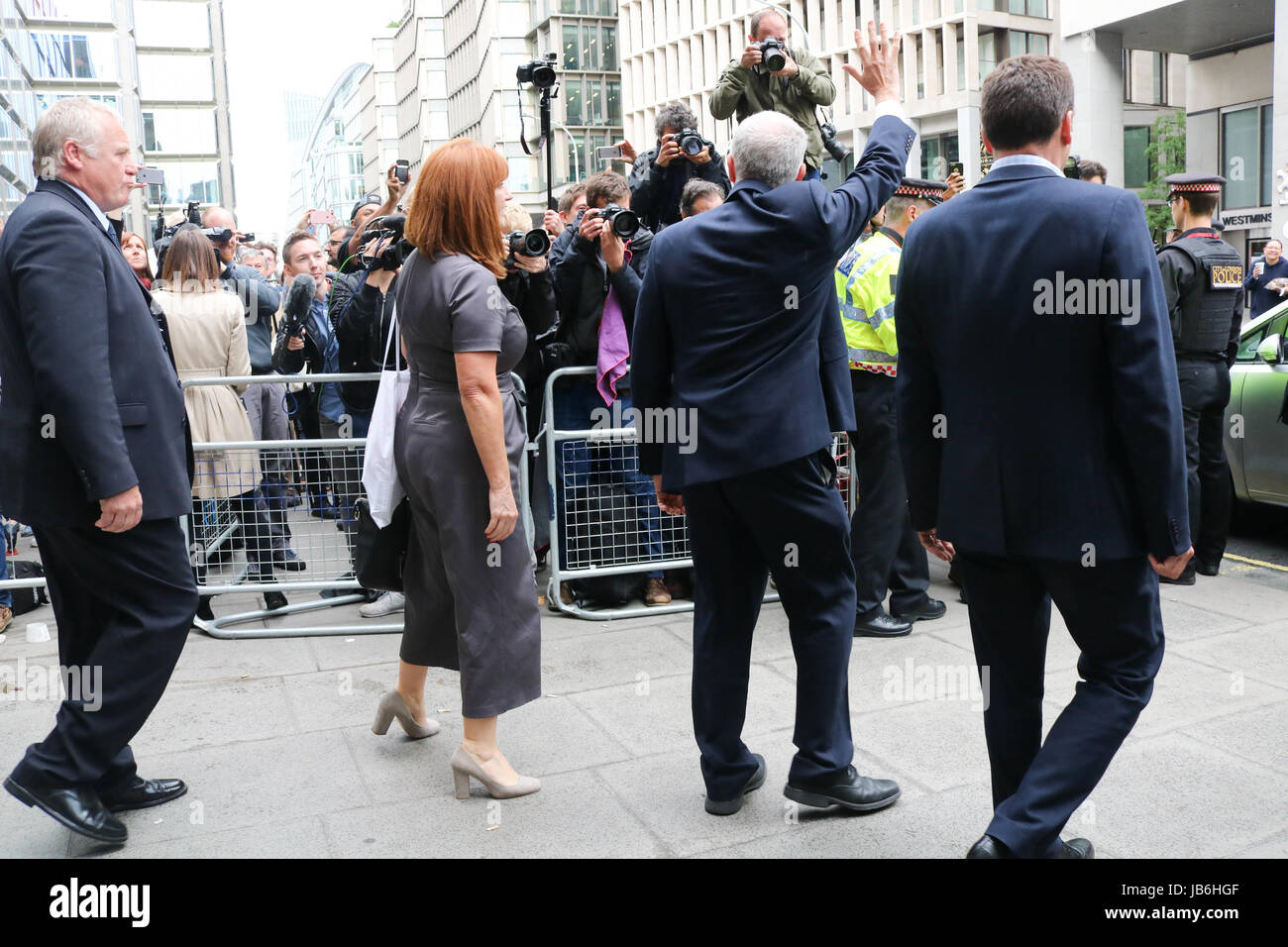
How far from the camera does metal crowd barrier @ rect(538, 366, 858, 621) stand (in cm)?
638

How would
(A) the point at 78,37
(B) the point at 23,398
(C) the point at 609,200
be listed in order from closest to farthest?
1. (B) the point at 23,398
2. (C) the point at 609,200
3. (A) the point at 78,37

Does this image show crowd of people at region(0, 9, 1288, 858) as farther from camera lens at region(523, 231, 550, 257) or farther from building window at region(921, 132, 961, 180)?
building window at region(921, 132, 961, 180)

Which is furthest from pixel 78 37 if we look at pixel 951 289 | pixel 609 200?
pixel 951 289

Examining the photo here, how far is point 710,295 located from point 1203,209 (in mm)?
4708

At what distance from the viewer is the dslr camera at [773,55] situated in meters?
6.32

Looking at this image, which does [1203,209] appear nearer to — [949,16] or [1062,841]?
[1062,841]

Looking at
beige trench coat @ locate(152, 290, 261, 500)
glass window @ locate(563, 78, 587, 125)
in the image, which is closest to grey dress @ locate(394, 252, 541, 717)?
beige trench coat @ locate(152, 290, 261, 500)

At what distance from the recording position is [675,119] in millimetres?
6535

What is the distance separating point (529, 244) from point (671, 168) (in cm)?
213

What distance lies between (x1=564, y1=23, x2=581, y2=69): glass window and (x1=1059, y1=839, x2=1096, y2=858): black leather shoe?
282 ft

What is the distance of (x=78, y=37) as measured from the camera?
4959cm

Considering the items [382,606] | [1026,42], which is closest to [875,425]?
[382,606]

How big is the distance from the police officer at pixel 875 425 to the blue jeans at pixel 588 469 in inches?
46.1

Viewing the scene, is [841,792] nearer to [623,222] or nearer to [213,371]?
[623,222]
